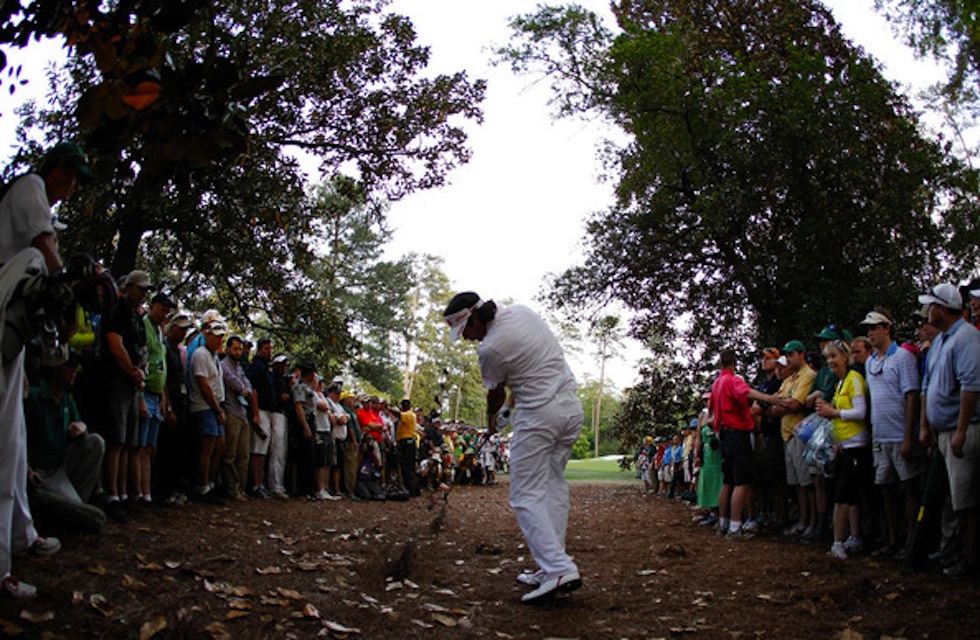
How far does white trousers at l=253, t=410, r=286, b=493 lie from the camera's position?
11.1 m

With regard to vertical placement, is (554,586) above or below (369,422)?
Answer: below

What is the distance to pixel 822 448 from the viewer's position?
25.4ft

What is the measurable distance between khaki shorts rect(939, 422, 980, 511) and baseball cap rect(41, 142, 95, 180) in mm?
6099

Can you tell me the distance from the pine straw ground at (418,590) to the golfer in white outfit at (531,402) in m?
0.59

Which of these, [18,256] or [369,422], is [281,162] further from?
[18,256]

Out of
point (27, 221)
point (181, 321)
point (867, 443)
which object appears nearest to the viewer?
point (27, 221)

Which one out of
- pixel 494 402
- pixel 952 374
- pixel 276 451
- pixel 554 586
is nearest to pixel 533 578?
pixel 554 586

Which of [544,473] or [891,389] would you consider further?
[891,389]

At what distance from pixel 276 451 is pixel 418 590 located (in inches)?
243

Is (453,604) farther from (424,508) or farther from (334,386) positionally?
(334,386)

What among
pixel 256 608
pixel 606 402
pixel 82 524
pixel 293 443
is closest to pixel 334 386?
pixel 293 443

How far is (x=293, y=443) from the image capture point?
11883 mm

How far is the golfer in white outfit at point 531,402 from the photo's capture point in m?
5.47

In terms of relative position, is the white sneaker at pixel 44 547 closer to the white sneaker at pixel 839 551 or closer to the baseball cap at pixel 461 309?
the baseball cap at pixel 461 309
